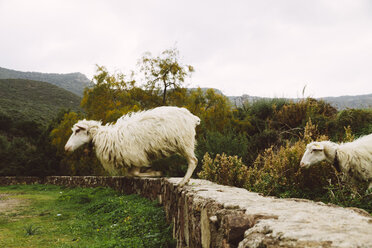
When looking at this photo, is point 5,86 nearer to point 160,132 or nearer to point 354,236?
point 160,132

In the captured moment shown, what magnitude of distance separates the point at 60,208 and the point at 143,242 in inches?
180

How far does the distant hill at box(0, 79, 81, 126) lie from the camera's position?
3319cm

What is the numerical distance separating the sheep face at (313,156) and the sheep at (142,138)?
1.67 meters

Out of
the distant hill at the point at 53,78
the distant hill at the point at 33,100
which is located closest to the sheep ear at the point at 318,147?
the distant hill at the point at 33,100

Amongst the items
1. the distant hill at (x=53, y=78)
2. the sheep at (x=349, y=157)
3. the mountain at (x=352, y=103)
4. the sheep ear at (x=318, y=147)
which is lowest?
the sheep at (x=349, y=157)

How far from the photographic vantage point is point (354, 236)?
2.97 ft

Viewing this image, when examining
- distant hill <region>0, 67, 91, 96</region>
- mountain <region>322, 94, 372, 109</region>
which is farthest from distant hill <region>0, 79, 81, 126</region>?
distant hill <region>0, 67, 91, 96</region>

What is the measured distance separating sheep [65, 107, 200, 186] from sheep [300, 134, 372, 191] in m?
1.92

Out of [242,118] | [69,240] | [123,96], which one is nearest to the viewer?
[69,240]

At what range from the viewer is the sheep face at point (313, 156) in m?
4.16

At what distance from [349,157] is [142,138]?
11.8 feet

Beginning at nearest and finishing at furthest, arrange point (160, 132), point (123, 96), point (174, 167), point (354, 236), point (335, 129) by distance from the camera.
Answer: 1. point (354, 236)
2. point (160, 132)
3. point (174, 167)
4. point (335, 129)
5. point (123, 96)

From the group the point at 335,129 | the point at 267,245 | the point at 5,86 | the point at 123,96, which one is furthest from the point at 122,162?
the point at 5,86

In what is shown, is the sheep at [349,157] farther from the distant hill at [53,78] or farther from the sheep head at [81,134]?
the distant hill at [53,78]
